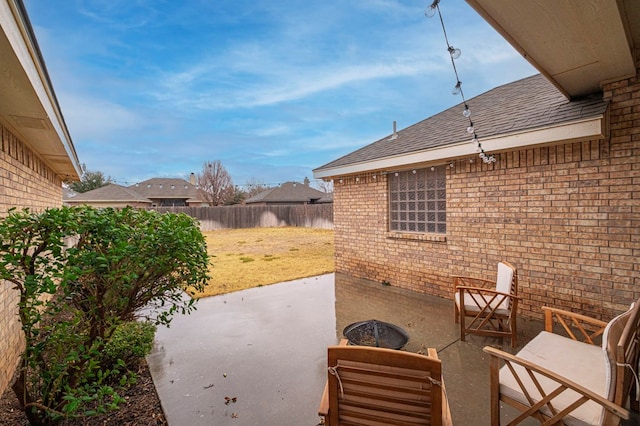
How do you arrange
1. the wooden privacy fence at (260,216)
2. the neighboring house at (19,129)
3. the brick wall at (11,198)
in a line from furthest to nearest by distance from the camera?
the wooden privacy fence at (260,216) < the brick wall at (11,198) < the neighboring house at (19,129)

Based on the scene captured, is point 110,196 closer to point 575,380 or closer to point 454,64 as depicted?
point 454,64

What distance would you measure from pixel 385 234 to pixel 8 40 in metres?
6.64

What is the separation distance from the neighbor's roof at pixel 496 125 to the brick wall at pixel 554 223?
44 cm

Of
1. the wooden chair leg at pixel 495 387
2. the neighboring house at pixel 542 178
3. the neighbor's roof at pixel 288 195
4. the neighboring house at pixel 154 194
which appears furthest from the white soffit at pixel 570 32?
the neighbor's roof at pixel 288 195

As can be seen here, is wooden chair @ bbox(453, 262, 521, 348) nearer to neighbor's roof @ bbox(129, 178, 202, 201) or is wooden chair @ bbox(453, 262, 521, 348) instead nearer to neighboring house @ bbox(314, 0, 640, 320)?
neighboring house @ bbox(314, 0, 640, 320)

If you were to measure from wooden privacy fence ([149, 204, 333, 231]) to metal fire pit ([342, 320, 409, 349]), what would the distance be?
69.8 feet

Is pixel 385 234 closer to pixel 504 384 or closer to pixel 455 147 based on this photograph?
pixel 455 147

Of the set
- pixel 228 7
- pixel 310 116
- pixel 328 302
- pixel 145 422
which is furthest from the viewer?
pixel 310 116

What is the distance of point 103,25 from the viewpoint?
278 inches

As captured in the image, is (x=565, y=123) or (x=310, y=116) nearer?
(x=565, y=123)

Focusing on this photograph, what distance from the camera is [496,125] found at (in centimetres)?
519

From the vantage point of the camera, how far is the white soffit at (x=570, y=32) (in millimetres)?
2490

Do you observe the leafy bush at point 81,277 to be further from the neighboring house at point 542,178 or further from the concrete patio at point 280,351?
the neighboring house at point 542,178

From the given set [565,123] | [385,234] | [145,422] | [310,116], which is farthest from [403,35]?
[310,116]
